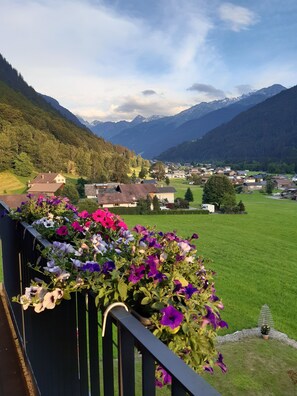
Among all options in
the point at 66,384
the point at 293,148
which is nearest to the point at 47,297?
the point at 66,384

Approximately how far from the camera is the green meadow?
1464 cm

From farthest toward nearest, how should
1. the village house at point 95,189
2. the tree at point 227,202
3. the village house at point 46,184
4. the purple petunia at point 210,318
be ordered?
the village house at point 95,189, the tree at point 227,202, the village house at point 46,184, the purple petunia at point 210,318

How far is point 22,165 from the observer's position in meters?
57.7

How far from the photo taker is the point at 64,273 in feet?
4.24

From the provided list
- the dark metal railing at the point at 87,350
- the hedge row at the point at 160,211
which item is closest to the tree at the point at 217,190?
the hedge row at the point at 160,211

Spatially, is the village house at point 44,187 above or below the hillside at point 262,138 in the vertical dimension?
below

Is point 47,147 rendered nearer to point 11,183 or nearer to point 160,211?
point 11,183

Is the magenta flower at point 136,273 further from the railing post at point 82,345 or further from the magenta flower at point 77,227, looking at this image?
the magenta flower at point 77,227

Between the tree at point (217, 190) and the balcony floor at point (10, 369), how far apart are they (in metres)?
47.7

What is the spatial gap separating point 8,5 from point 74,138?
74.5 metres

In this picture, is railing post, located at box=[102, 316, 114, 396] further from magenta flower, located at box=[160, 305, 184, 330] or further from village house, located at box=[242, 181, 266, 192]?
village house, located at box=[242, 181, 266, 192]

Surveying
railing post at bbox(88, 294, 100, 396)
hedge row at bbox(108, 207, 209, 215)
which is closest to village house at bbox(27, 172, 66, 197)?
hedge row at bbox(108, 207, 209, 215)

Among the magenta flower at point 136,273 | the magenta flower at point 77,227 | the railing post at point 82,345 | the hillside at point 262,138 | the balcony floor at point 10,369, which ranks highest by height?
the hillside at point 262,138

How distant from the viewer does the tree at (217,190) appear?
163ft
